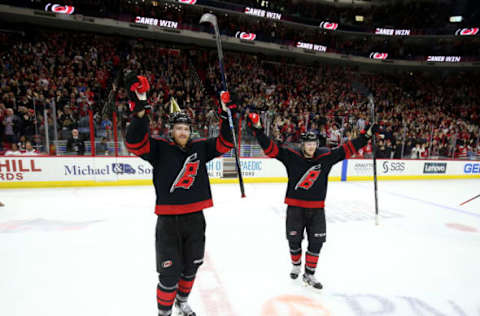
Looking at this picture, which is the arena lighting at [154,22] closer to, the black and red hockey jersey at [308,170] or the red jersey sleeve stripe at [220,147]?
the black and red hockey jersey at [308,170]

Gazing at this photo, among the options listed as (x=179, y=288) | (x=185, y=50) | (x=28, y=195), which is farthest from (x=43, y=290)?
(x=185, y=50)

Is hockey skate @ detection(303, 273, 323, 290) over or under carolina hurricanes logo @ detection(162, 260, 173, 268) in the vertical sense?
under

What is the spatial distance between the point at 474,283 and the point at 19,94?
1262 centimetres

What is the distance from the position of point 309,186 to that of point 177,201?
155 cm

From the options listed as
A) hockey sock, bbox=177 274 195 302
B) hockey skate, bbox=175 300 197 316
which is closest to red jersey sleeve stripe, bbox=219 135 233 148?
hockey sock, bbox=177 274 195 302

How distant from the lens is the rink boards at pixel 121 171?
7359 millimetres

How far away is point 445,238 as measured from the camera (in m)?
4.89

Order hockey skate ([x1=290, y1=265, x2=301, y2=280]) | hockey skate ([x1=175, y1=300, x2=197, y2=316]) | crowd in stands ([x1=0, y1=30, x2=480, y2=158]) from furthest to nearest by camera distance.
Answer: crowd in stands ([x1=0, y1=30, x2=480, y2=158]), hockey skate ([x1=290, y1=265, x2=301, y2=280]), hockey skate ([x1=175, y1=300, x2=197, y2=316])

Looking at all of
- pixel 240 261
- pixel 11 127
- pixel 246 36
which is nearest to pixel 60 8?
pixel 11 127

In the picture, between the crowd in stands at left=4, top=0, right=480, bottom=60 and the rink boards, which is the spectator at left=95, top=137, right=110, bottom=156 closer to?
the rink boards

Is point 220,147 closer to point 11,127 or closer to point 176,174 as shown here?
point 176,174

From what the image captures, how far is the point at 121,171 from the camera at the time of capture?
8047 mm

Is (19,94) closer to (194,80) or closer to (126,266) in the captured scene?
(194,80)

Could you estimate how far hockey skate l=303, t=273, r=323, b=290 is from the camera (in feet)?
10.2
